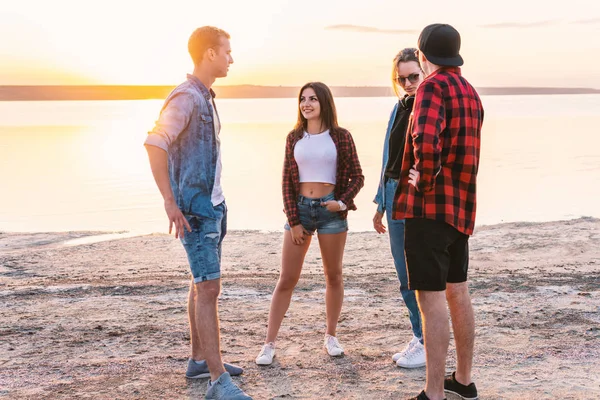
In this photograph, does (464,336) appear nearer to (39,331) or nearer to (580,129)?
(39,331)

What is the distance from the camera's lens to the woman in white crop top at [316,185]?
16.1 feet

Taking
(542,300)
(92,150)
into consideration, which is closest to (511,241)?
(542,300)

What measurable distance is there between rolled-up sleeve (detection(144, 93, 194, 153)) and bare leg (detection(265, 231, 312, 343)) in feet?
4.13

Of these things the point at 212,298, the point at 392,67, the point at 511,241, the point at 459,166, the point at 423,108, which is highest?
the point at 392,67

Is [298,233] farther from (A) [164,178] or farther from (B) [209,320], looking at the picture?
(A) [164,178]

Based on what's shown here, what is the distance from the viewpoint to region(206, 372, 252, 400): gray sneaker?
4.28 metres

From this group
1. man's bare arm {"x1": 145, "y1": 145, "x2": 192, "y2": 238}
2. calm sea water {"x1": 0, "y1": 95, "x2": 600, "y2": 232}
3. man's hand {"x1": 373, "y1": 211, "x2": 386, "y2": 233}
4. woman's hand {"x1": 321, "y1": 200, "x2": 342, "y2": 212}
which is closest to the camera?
man's bare arm {"x1": 145, "y1": 145, "x2": 192, "y2": 238}

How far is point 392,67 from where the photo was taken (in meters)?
4.79

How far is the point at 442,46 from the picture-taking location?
377cm

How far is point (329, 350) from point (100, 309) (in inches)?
102

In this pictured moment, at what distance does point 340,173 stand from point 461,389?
1750mm

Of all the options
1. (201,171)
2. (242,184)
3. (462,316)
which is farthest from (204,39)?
(242,184)

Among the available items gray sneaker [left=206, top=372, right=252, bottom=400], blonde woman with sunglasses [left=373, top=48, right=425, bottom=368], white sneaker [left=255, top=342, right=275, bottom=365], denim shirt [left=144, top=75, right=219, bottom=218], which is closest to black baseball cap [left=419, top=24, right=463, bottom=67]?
blonde woman with sunglasses [left=373, top=48, right=425, bottom=368]

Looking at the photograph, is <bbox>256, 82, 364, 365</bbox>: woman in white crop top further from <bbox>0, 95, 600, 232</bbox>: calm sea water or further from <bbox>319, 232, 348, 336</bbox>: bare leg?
<bbox>0, 95, 600, 232</bbox>: calm sea water
